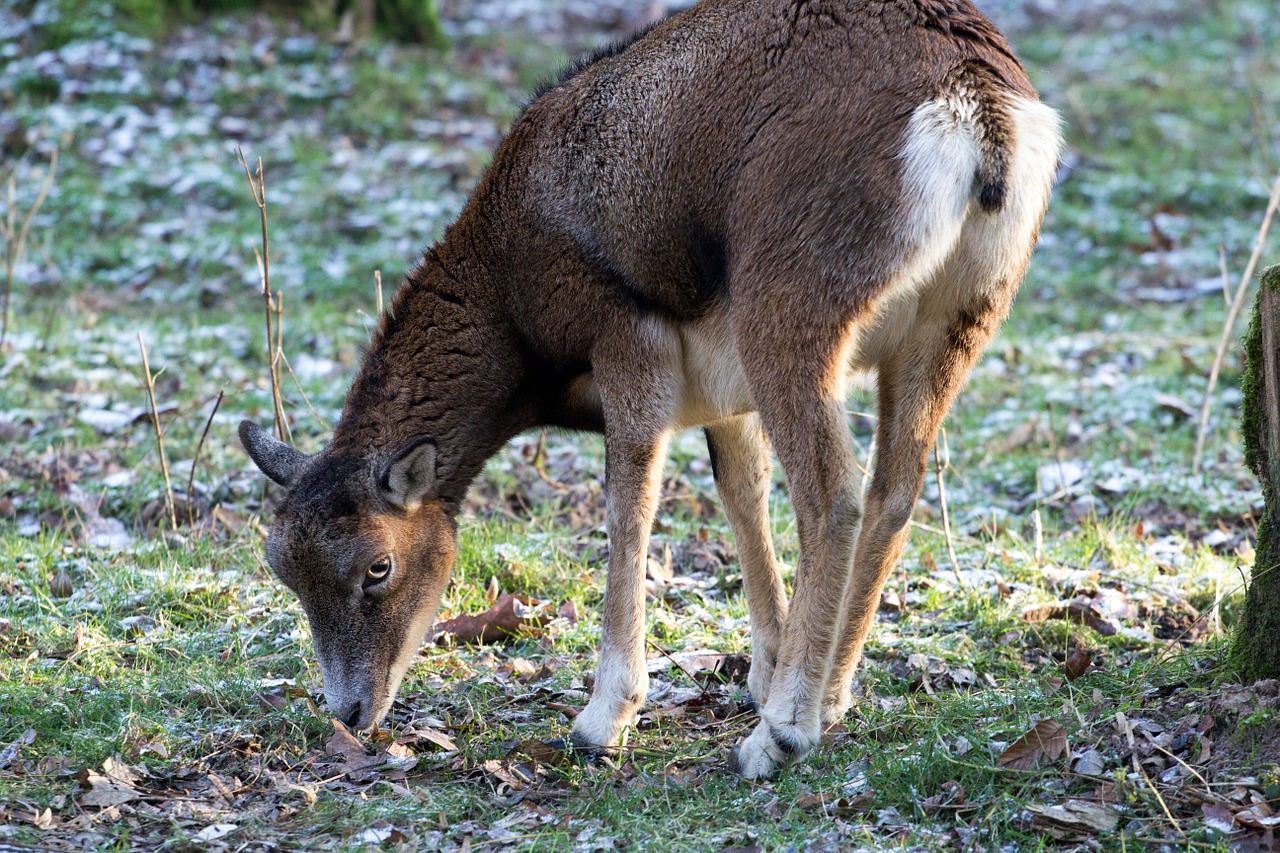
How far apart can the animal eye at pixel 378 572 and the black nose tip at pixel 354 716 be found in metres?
0.45

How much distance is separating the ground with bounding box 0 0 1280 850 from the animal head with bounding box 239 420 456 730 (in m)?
0.18

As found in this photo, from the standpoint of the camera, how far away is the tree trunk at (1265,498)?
404cm

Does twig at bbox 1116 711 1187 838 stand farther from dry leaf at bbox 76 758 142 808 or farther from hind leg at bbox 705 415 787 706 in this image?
dry leaf at bbox 76 758 142 808

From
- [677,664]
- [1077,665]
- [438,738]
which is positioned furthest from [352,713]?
[1077,665]

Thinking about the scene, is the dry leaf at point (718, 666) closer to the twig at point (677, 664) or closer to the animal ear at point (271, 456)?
the twig at point (677, 664)

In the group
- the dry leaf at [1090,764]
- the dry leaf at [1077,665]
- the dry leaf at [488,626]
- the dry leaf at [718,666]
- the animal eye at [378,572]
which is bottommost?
the dry leaf at [718,666]

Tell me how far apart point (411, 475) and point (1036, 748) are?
2.45m

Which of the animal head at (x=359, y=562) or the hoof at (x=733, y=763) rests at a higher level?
the animal head at (x=359, y=562)

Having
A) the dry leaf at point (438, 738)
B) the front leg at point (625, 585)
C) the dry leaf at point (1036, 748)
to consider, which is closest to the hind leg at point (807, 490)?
the front leg at point (625, 585)

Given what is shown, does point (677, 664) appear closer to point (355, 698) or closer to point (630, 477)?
point (630, 477)

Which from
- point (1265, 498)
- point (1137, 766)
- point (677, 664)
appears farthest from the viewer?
point (677, 664)

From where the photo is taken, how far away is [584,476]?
289 inches

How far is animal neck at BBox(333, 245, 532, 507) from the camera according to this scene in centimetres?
506

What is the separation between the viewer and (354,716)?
4691 mm
